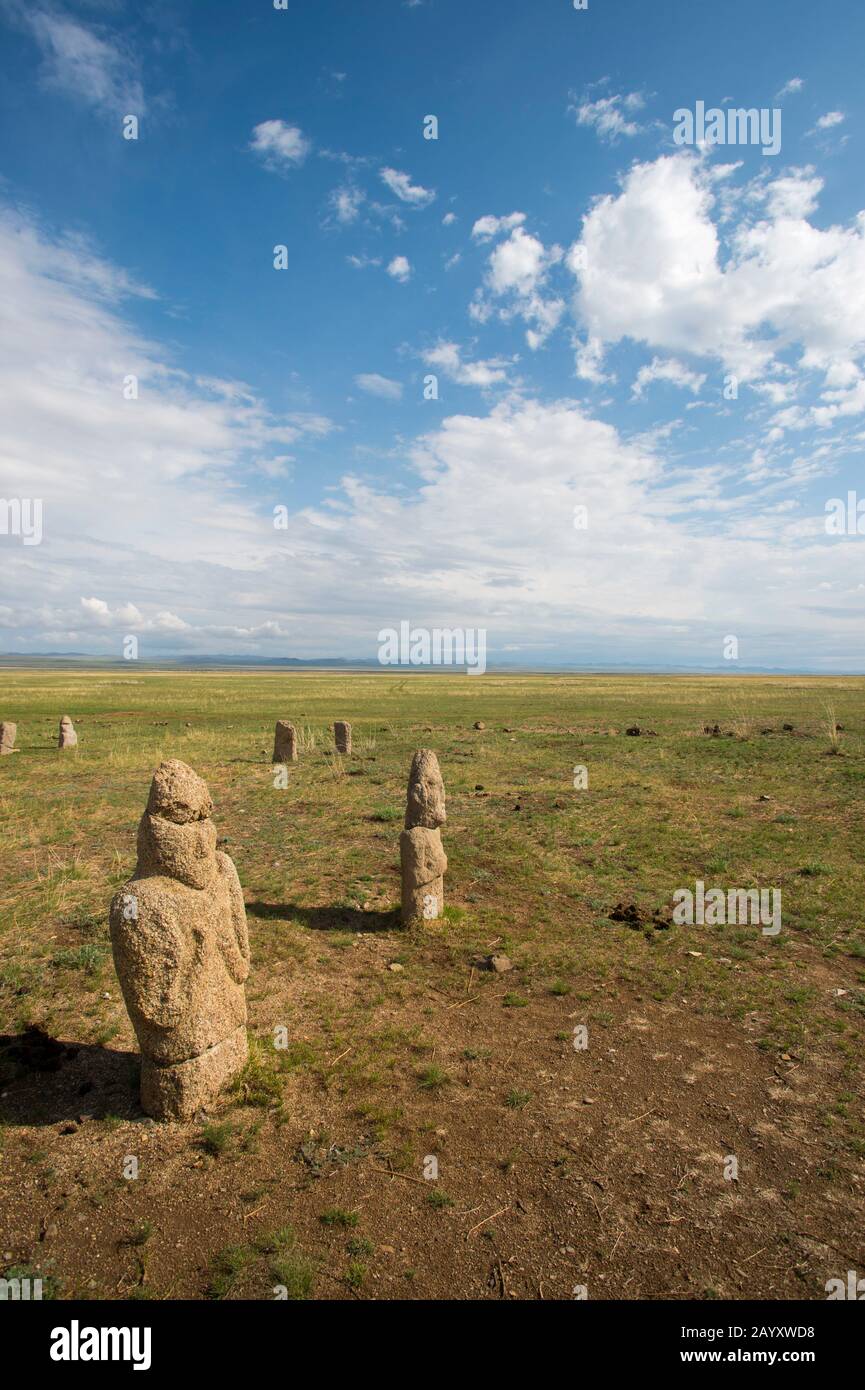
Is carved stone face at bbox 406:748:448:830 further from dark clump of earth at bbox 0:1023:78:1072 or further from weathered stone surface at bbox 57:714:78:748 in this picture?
weathered stone surface at bbox 57:714:78:748

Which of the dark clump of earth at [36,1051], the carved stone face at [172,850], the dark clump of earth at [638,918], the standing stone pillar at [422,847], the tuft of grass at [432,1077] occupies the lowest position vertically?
the tuft of grass at [432,1077]

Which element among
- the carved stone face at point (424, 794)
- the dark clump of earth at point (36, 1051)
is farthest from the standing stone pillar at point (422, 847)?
the dark clump of earth at point (36, 1051)

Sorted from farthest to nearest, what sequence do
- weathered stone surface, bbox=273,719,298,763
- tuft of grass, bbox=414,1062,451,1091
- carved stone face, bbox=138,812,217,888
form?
weathered stone surface, bbox=273,719,298,763
tuft of grass, bbox=414,1062,451,1091
carved stone face, bbox=138,812,217,888

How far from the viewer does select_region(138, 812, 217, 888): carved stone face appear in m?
6.03

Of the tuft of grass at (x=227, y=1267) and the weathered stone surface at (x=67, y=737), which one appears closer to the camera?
the tuft of grass at (x=227, y=1267)

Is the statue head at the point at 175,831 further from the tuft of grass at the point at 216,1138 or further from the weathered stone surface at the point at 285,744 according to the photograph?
the weathered stone surface at the point at 285,744

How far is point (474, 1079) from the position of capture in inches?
266

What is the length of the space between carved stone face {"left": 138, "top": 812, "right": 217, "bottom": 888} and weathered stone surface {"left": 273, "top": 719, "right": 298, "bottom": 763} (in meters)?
17.9

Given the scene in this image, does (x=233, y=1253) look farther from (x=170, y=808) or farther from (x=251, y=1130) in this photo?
(x=170, y=808)

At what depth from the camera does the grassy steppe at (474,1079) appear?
4742 mm

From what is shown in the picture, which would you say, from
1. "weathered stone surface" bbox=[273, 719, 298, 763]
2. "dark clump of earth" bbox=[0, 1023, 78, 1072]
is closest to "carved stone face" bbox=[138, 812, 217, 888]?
"dark clump of earth" bbox=[0, 1023, 78, 1072]

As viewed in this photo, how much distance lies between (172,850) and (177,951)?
0.86 metres

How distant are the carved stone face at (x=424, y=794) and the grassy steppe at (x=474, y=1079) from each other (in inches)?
63.9
